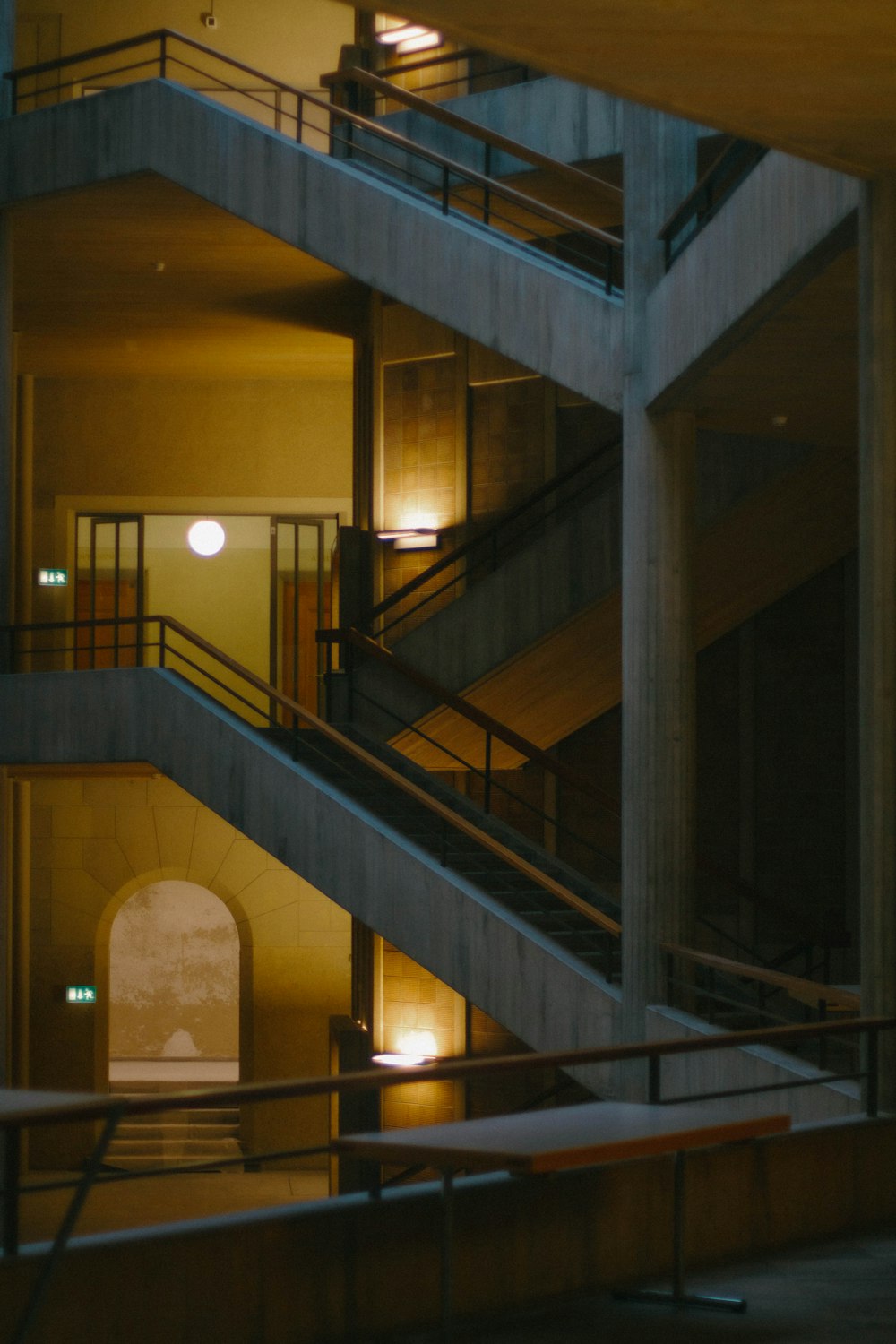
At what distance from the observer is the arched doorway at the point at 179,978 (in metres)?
20.2

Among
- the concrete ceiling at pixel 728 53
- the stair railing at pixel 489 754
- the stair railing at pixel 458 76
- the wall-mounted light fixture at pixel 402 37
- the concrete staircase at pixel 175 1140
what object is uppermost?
the wall-mounted light fixture at pixel 402 37

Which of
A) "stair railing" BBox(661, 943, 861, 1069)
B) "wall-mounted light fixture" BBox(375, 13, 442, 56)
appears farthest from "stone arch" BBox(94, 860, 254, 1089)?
"wall-mounted light fixture" BBox(375, 13, 442, 56)

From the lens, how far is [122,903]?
18.5 m

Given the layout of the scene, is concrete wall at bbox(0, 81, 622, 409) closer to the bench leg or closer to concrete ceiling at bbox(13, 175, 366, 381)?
concrete ceiling at bbox(13, 175, 366, 381)

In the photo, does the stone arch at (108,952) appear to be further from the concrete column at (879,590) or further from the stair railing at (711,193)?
the concrete column at (879,590)

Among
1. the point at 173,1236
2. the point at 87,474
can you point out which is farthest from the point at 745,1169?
the point at 87,474

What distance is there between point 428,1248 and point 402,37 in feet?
42.0

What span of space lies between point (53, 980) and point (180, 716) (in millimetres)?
6188

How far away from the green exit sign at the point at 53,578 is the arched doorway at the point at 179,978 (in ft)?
13.0

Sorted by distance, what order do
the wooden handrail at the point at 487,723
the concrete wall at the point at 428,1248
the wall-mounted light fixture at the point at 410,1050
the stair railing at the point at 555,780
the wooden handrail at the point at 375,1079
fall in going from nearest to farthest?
the wooden handrail at the point at 375,1079
the concrete wall at the point at 428,1248
the stair railing at the point at 555,780
the wooden handrail at the point at 487,723
the wall-mounted light fixture at the point at 410,1050

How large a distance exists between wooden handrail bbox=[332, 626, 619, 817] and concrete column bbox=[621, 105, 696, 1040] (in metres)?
1.72

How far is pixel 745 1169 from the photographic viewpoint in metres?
6.18

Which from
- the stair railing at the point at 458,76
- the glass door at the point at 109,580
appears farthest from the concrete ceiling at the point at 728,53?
the glass door at the point at 109,580

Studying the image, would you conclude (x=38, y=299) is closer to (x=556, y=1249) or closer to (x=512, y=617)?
(x=512, y=617)
